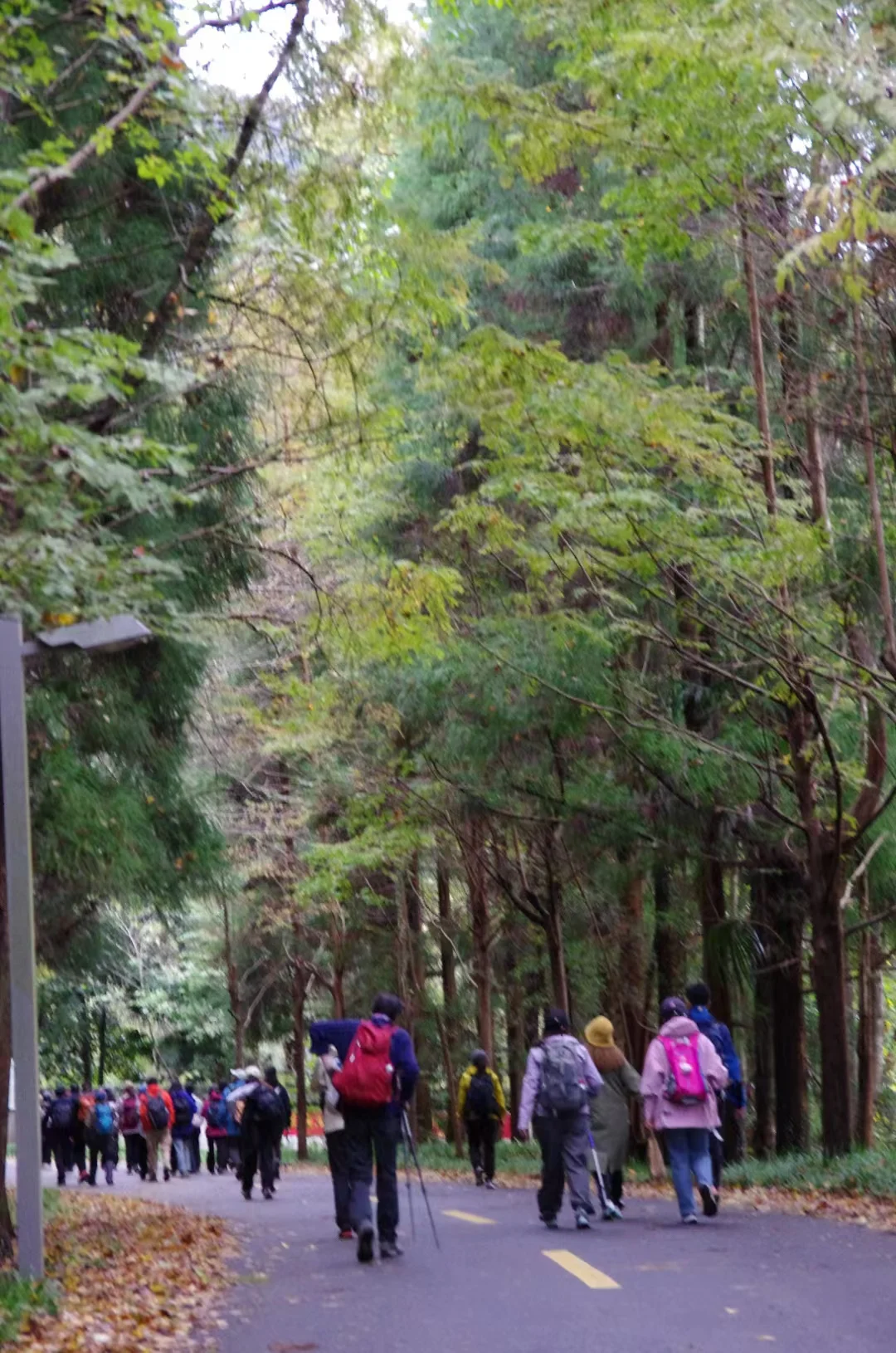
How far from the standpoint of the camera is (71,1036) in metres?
50.9

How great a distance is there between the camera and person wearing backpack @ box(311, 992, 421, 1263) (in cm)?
1107

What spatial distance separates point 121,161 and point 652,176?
172 inches

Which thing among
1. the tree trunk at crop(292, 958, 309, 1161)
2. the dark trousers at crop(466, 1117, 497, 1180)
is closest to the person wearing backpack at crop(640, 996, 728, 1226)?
the dark trousers at crop(466, 1117, 497, 1180)

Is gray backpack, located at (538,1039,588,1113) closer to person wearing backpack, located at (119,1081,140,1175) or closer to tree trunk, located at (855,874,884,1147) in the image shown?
tree trunk, located at (855,874,884,1147)

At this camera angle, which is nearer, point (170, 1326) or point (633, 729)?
point (170, 1326)

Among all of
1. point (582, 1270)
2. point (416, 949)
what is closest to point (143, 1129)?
point (416, 949)

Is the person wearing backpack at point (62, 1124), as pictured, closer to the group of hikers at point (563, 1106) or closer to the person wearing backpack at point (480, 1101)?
the person wearing backpack at point (480, 1101)

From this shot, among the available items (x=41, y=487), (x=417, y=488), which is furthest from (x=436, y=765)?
(x=41, y=487)

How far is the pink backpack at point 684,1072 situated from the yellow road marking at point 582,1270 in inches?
76.9

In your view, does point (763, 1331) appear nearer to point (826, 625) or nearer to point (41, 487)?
point (41, 487)

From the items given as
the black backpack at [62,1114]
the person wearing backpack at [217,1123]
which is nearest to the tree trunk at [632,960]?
the person wearing backpack at [217,1123]

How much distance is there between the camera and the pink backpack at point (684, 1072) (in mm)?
12391

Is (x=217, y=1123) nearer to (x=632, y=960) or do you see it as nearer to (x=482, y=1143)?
(x=632, y=960)

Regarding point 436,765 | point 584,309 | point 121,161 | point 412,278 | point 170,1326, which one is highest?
point 584,309
